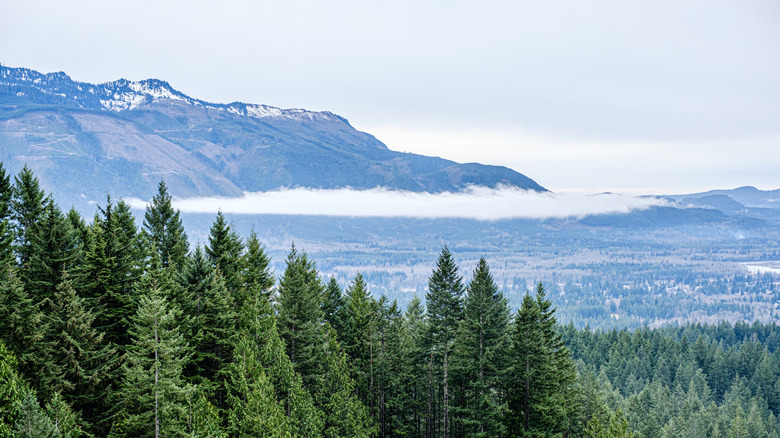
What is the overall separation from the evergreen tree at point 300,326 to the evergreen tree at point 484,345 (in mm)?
11044

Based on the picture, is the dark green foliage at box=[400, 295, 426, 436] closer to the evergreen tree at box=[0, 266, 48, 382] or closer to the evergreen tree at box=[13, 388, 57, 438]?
the evergreen tree at box=[0, 266, 48, 382]

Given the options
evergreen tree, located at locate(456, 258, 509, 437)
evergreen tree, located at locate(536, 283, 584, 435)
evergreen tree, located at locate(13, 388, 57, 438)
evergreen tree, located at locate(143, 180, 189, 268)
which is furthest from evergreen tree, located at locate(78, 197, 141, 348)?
evergreen tree, located at locate(536, 283, 584, 435)

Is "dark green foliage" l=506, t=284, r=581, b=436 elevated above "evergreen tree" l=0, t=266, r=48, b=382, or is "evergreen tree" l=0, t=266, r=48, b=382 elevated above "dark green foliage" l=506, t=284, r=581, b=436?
"evergreen tree" l=0, t=266, r=48, b=382

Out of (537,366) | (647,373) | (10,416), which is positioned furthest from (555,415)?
(647,373)

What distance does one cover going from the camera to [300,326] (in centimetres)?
3825

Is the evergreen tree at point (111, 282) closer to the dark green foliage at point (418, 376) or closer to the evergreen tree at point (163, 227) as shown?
the evergreen tree at point (163, 227)

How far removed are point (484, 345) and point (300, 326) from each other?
14.2m

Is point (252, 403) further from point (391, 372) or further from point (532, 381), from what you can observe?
point (532, 381)

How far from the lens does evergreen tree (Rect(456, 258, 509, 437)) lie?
39375 millimetres

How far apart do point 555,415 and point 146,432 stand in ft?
97.5

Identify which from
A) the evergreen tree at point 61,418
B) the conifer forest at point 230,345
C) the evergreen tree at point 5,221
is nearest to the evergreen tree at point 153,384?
the conifer forest at point 230,345

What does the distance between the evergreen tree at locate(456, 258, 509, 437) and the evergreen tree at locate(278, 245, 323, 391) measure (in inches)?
435

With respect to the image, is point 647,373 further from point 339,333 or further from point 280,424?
point 280,424

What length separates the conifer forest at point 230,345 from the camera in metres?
24.0
